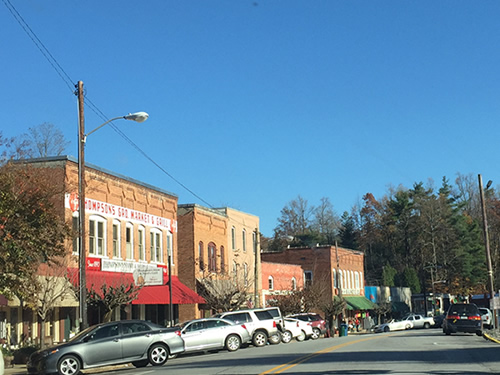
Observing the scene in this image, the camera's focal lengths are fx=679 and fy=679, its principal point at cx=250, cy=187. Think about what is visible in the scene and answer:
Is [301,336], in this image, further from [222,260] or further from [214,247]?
[214,247]

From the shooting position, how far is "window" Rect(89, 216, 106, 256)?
102ft

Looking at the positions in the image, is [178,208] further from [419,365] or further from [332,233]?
[332,233]

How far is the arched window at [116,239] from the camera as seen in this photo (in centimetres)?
3312

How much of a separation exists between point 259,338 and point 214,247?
14.2 meters

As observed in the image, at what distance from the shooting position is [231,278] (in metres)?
44.8

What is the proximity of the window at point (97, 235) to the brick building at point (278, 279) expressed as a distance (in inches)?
852

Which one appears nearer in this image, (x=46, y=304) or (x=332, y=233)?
(x=46, y=304)

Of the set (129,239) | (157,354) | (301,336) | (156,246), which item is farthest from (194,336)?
(301,336)

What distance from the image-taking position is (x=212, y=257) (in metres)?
43.4

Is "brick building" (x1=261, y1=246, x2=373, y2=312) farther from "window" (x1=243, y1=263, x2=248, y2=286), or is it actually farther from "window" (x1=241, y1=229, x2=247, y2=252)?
"window" (x1=243, y1=263, x2=248, y2=286)

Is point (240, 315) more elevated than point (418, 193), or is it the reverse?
point (418, 193)

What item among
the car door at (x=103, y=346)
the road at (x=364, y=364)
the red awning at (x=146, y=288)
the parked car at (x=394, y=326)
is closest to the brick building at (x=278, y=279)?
the parked car at (x=394, y=326)

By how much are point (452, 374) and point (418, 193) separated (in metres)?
82.5

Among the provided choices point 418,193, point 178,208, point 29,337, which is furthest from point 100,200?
point 418,193
